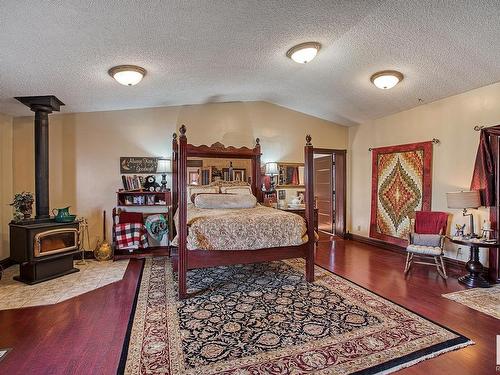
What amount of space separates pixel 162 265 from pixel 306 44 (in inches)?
145

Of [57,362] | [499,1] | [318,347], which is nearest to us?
[57,362]

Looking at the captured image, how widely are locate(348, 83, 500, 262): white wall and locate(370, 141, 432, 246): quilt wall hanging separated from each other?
136mm

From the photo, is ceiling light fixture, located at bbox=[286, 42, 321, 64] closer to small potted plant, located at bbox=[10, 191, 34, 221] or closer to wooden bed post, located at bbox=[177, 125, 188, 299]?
wooden bed post, located at bbox=[177, 125, 188, 299]

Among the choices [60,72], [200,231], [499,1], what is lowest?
[200,231]

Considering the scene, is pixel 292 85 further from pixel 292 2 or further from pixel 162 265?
pixel 162 265

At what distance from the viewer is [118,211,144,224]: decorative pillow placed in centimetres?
500

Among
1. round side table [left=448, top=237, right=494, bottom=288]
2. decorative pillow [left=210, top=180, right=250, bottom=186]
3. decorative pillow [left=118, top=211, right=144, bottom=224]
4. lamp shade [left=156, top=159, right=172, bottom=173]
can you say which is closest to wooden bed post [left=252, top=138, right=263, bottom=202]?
decorative pillow [left=210, top=180, right=250, bottom=186]

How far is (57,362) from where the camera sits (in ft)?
6.77

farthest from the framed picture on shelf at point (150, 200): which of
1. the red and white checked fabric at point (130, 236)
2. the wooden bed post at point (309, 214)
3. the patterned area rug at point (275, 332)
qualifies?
the wooden bed post at point (309, 214)

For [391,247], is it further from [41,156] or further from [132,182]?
[41,156]

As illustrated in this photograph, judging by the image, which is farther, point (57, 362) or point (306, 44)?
point (306, 44)

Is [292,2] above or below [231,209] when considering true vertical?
above

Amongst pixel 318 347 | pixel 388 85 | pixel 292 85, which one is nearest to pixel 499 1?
pixel 388 85

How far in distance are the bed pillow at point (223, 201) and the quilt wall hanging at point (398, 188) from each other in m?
2.78
